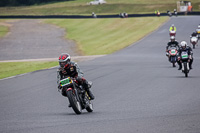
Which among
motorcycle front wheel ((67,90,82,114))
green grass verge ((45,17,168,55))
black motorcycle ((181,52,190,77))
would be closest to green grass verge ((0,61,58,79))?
green grass verge ((45,17,168,55))

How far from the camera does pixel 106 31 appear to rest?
56.9 metres

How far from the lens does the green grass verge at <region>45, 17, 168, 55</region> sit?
42.7 meters

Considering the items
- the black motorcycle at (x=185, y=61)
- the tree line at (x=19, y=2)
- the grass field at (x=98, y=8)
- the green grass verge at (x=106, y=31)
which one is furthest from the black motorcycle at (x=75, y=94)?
the tree line at (x=19, y=2)

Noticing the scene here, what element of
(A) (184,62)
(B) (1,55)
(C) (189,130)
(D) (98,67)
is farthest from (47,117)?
(B) (1,55)

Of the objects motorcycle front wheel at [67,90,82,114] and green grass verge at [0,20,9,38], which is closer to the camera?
motorcycle front wheel at [67,90,82,114]

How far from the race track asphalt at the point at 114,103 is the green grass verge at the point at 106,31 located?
16.1 m

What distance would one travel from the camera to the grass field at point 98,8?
82625 millimetres

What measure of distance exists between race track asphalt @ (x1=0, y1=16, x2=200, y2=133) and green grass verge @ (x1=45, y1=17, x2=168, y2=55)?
16.1m

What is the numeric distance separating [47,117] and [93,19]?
60437mm

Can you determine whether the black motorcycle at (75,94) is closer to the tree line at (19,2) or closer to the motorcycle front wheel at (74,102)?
the motorcycle front wheel at (74,102)

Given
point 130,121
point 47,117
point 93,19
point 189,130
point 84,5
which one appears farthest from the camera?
point 84,5

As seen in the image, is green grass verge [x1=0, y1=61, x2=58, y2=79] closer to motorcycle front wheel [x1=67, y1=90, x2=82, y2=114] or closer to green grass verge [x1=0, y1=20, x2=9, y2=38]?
motorcycle front wheel [x1=67, y1=90, x2=82, y2=114]

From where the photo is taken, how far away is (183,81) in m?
18.0

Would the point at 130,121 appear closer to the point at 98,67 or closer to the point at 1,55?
the point at 98,67
